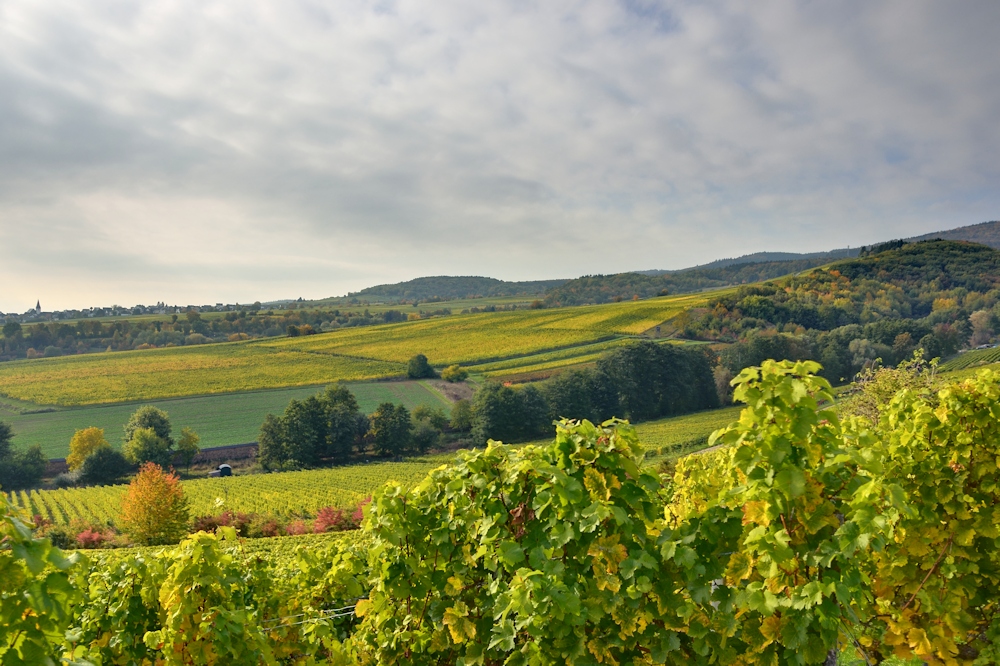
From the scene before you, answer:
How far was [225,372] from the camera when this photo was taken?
83.2 m

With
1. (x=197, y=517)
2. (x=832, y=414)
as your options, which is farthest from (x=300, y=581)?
(x=197, y=517)

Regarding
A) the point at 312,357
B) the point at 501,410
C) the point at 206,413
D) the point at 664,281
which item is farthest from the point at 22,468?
the point at 664,281

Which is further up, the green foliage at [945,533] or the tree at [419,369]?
the green foliage at [945,533]

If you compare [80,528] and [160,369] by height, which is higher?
[160,369]

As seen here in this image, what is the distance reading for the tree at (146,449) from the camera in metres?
57.0

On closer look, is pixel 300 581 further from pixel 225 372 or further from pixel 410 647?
pixel 225 372

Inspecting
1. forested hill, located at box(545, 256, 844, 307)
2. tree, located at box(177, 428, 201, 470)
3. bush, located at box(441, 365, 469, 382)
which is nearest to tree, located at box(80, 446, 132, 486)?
tree, located at box(177, 428, 201, 470)

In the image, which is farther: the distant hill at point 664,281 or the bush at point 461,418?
the distant hill at point 664,281

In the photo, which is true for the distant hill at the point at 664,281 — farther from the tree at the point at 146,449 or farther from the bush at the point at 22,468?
the bush at the point at 22,468

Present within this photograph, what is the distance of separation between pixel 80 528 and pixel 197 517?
6.07 metres

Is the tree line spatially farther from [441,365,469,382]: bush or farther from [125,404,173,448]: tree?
[125,404,173,448]: tree

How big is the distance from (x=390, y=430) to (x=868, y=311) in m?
80.1

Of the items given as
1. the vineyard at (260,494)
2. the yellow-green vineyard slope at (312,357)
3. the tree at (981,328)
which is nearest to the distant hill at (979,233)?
the tree at (981,328)

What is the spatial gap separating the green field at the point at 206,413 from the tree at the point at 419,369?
10.1 feet
